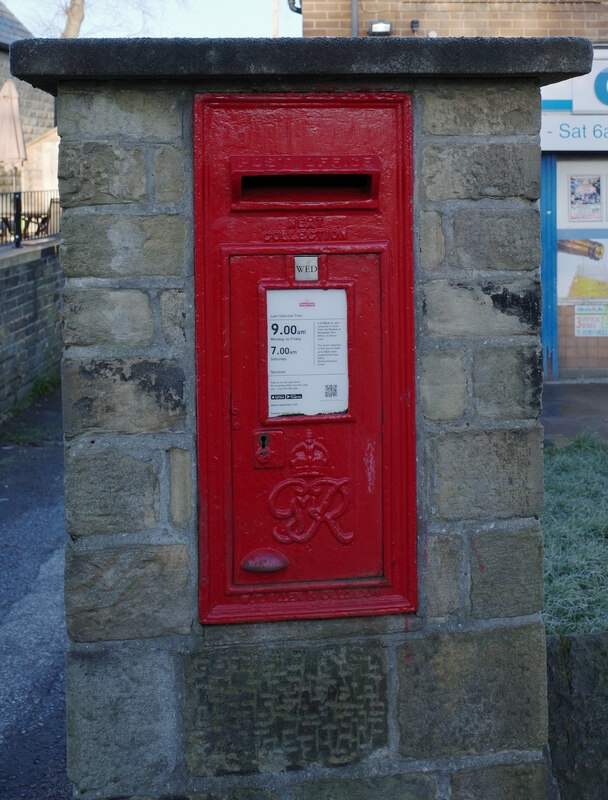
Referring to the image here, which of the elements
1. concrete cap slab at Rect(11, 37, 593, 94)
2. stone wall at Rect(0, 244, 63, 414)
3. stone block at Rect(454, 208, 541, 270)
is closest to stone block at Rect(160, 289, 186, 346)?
concrete cap slab at Rect(11, 37, 593, 94)

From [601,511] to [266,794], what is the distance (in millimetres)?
2592

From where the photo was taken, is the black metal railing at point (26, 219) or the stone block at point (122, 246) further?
the black metal railing at point (26, 219)

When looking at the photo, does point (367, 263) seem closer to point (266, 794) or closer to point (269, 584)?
point (269, 584)

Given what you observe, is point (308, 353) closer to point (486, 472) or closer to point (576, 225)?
point (486, 472)

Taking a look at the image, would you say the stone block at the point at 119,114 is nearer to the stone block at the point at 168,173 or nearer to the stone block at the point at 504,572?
the stone block at the point at 168,173

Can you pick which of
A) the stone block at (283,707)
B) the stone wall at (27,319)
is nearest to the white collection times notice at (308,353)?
the stone block at (283,707)

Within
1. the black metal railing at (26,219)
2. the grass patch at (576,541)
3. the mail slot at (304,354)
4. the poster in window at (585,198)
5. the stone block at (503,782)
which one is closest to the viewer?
the mail slot at (304,354)

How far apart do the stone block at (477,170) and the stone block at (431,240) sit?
55 millimetres

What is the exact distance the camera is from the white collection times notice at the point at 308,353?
2.52 metres

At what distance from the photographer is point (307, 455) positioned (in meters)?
2.56

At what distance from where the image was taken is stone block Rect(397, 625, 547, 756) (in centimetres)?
268

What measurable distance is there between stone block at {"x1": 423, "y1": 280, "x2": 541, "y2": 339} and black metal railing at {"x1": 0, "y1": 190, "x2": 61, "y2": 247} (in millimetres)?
10566

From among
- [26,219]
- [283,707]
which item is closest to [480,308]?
[283,707]

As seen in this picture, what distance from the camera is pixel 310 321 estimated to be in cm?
253
